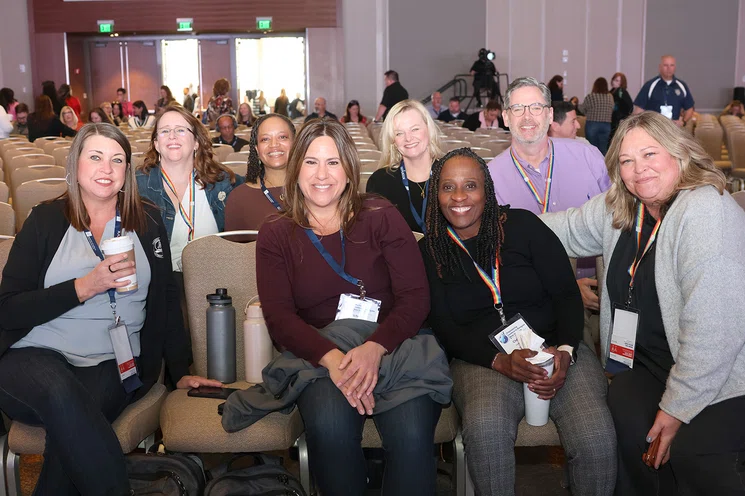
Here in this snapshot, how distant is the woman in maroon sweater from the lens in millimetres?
2426

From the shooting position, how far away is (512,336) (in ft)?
8.75

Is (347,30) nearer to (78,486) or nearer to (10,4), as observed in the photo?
(10,4)

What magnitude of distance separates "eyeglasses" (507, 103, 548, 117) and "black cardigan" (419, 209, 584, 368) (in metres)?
0.98

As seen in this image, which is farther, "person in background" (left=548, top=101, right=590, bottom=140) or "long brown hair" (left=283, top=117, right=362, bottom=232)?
"person in background" (left=548, top=101, right=590, bottom=140)

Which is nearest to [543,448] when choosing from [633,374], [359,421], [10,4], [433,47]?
[633,374]

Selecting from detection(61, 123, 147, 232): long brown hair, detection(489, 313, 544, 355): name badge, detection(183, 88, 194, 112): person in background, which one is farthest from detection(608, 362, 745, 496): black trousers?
detection(183, 88, 194, 112): person in background

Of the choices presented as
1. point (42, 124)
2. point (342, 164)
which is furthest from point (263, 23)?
point (342, 164)

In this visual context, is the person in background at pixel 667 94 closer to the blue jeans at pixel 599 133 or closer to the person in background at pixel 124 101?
the blue jeans at pixel 599 133

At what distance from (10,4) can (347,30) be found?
9.46 meters

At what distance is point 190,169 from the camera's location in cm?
391

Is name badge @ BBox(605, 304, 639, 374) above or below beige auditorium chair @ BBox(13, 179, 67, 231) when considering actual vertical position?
below

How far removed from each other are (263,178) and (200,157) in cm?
33

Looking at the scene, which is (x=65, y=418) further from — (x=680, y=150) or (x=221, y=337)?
(x=680, y=150)

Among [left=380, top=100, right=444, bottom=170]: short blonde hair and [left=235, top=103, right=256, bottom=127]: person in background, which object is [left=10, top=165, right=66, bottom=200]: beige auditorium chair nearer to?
[left=380, top=100, right=444, bottom=170]: short blonde hair
